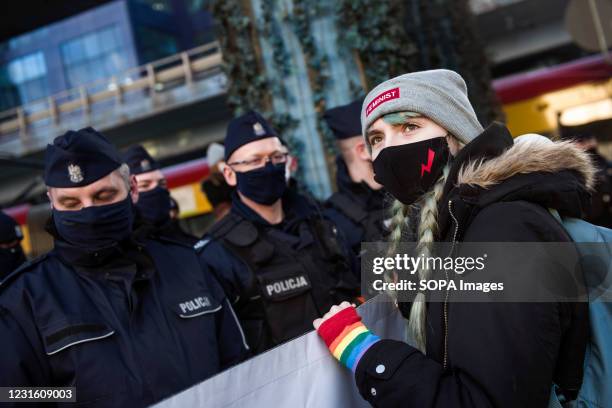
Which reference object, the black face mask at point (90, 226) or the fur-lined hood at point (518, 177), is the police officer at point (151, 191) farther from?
the fur-lined hood at point (518, 177)

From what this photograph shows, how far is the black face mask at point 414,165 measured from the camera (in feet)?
5.36

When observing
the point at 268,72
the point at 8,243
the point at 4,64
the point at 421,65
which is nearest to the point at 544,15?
the point at 421,65

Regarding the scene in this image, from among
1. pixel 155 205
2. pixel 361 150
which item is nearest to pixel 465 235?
pixel 361 150

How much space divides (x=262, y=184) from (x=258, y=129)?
1.13ft

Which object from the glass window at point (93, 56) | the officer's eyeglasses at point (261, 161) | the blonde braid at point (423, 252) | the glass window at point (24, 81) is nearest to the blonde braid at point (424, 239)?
the blonde braid at point (423, 252)

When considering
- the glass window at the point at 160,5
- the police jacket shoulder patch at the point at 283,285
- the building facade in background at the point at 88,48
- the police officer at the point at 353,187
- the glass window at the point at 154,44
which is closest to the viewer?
the police jacket shoulder patch at the point at 283,285

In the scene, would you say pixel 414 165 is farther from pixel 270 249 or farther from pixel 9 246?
pixel 9 246

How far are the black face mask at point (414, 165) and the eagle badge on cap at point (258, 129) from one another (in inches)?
59.5

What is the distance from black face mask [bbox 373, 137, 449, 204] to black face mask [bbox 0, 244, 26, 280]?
10.5 feet

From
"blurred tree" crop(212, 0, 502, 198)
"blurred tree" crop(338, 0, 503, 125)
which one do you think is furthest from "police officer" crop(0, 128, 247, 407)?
"blurred tree" crop(212, 0, 502, 198)

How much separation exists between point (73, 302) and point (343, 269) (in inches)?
58.5

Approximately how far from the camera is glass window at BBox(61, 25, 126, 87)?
3578cm

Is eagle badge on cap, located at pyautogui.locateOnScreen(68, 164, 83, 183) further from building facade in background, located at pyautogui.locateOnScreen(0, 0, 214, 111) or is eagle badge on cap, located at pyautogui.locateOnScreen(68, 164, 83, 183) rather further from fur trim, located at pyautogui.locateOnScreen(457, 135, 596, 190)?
building facade in background, located at pyautogui.locateOnScreen(0, 0, 214, 111)

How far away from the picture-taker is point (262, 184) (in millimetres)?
3014
